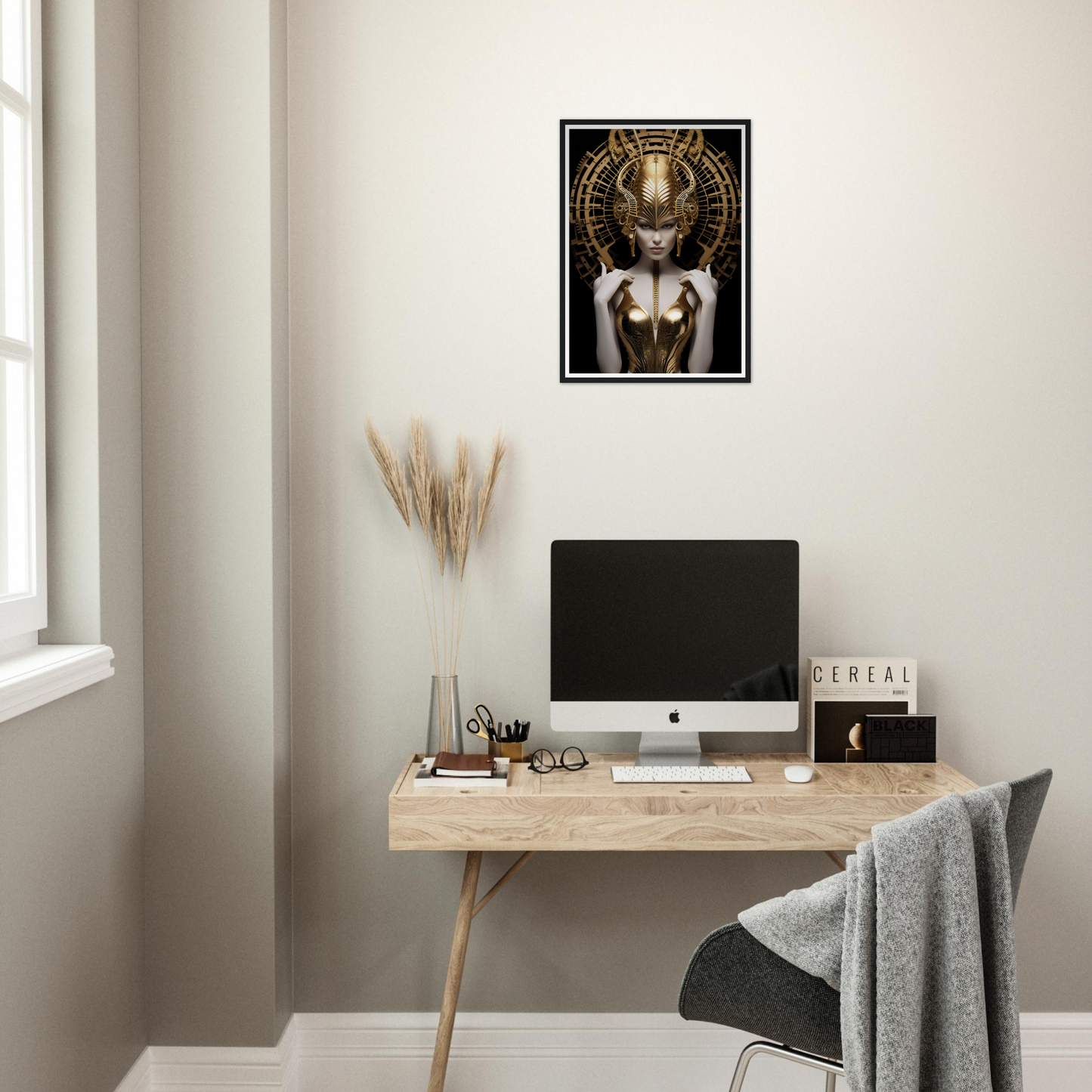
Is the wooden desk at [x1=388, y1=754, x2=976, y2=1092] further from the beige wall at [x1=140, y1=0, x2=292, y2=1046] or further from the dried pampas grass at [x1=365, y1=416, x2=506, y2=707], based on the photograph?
the beige wall at [x1=140, y1=0, x2=292, y2=1046]

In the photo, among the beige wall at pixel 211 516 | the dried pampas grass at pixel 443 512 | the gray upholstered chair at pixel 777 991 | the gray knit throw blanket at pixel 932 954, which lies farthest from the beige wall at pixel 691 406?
the gray knit throw blanket at pixel 932 954

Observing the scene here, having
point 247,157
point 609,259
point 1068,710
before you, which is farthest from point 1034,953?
point 247,157

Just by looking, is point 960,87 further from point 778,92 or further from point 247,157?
point 247,157

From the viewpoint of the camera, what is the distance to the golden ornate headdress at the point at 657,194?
221 cm

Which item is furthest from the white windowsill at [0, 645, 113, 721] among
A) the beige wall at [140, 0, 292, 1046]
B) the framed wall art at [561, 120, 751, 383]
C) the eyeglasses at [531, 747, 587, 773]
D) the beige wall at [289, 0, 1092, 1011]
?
the framed wall art at [561, 120, 751, 383]

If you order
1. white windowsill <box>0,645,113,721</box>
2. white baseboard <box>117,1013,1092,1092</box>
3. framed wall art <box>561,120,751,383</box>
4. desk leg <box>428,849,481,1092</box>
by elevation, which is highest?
framed wall art <box>561,120,751,383</box>

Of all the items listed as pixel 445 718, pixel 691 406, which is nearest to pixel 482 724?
pixel 445 718

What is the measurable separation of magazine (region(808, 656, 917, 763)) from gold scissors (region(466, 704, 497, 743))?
2.36 ft

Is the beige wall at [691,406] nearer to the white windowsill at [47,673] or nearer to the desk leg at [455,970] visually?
the desk leg at [455,970]

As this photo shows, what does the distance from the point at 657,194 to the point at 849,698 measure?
1247 mm

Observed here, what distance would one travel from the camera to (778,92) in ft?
7.24

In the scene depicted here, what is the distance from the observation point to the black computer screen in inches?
80.8

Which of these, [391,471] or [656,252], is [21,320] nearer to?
[391,471]

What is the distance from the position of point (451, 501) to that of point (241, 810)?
829 millimetres
